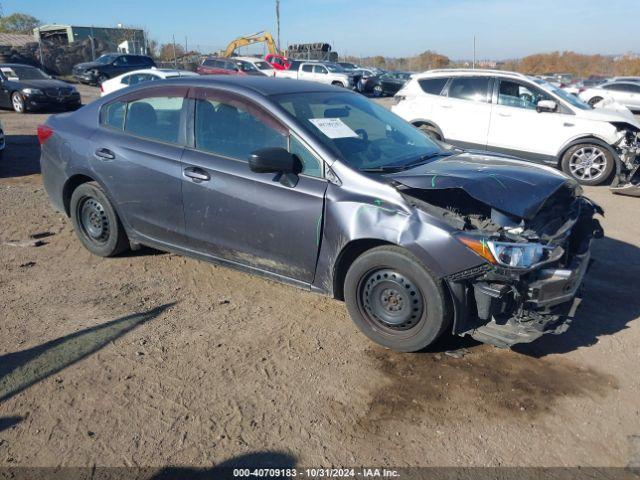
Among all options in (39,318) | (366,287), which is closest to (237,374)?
(366,287)

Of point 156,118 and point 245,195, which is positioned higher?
point 156,118

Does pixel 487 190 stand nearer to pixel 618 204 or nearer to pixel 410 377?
pixel 410 377

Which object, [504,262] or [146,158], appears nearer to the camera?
[504,262]

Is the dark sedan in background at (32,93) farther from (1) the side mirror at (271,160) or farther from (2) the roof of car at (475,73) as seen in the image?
(1) the side mirror at (271,160)

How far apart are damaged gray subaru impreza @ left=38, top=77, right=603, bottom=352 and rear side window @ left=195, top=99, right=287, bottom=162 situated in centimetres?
1

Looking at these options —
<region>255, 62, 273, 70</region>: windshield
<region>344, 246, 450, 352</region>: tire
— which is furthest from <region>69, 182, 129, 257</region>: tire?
<region>255, 62, 273, 70</region>: windshield

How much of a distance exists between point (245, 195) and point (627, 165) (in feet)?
23.6

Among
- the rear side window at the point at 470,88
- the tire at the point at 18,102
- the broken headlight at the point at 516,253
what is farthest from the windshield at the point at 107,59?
the broken headlight at the point at 516,253

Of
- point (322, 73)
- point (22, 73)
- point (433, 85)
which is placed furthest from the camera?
point (322, 73)

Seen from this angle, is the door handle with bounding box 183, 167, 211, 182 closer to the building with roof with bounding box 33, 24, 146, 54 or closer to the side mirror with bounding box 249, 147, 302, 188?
the side mirror with bounding box 249, 147, 302, 188

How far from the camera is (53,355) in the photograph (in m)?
3.69

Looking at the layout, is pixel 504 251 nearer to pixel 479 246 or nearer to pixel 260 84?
pixel 479 246

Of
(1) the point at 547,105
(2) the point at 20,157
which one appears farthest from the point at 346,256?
(2) the point at 20,157

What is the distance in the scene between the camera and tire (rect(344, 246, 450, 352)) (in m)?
3.51
